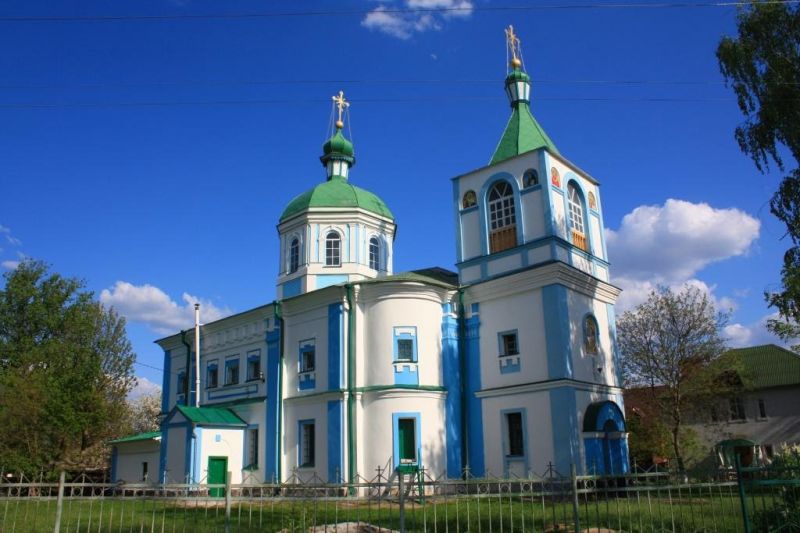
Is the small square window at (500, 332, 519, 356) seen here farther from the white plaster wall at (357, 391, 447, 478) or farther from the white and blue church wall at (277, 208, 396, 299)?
the white and blue church wall at (277, 208, 396, 299)

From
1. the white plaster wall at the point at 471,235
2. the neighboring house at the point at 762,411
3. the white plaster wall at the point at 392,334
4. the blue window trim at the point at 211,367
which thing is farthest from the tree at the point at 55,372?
the neighboring house at the point at 762,411

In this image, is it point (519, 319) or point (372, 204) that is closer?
point (519, 319)

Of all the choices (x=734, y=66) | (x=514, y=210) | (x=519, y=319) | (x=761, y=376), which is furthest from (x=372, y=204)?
(x=761, y=376)

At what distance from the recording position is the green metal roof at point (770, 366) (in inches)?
1329

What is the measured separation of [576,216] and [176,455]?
15868mm

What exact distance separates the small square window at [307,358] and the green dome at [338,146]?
33.0 ft

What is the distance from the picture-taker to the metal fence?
27.7 feet

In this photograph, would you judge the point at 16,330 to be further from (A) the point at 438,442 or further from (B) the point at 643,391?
(B) the point at 643,391

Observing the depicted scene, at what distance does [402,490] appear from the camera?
25.5 feet

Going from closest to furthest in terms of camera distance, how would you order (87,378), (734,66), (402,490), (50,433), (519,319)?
1. (402,490)
2. (734,66)
3. (519,319)
4. (50,433)
5. (87,378)

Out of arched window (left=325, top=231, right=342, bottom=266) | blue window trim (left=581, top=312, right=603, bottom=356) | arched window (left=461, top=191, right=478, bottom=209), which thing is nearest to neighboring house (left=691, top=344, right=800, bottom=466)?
blue window trim (left=581, top=312, right=603, bottom=356)

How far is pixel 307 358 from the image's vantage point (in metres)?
23.0

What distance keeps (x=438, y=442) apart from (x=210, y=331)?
38.7 ft

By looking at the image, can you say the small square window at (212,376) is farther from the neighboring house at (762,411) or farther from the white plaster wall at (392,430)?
the neighboring house at (762,411)
